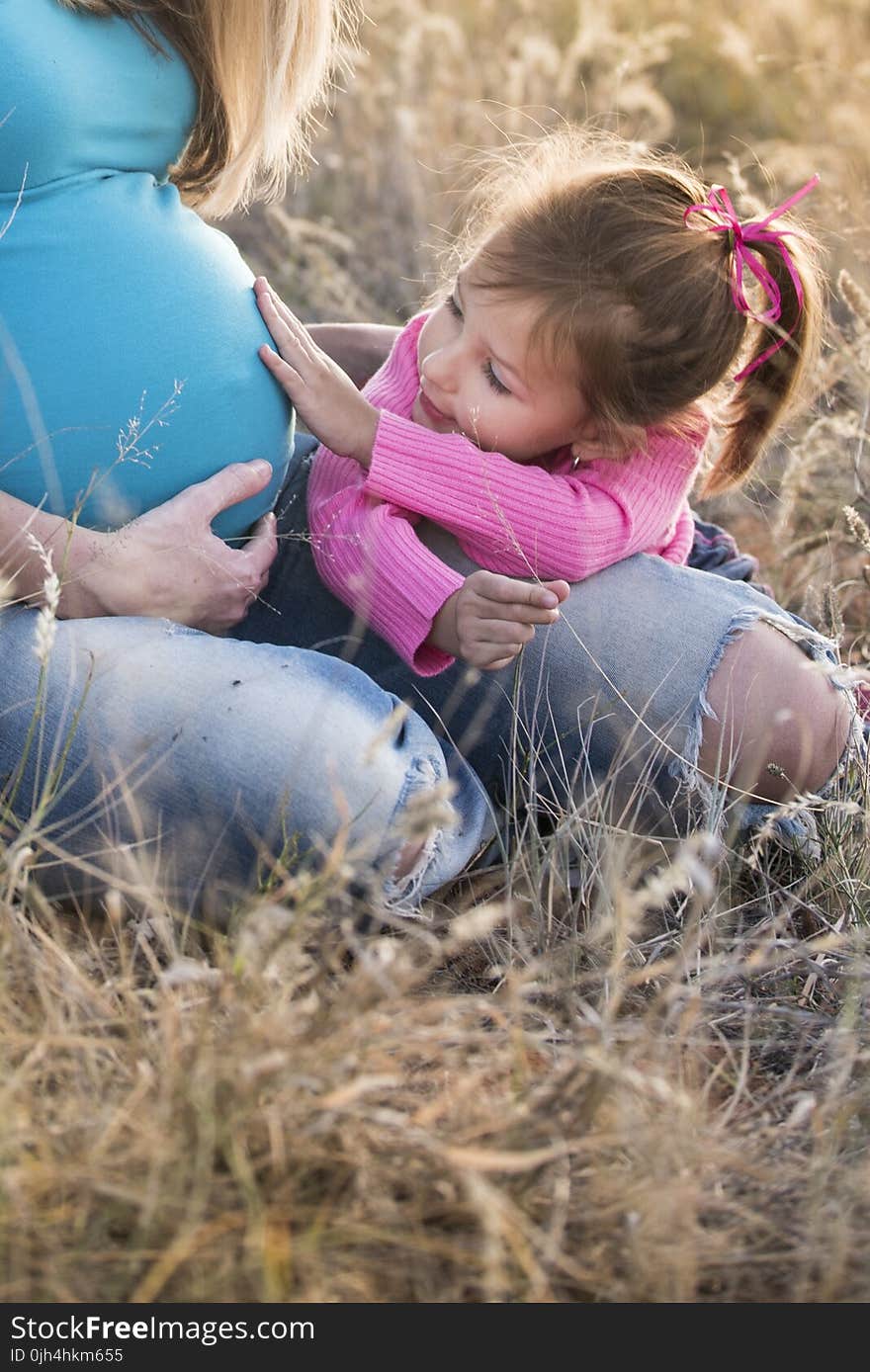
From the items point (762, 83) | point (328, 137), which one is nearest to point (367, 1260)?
point (328, 137)

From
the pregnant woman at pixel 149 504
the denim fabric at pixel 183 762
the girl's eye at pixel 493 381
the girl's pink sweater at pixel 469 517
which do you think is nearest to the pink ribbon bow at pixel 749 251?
the girl's pink sweater at pixel 469 517

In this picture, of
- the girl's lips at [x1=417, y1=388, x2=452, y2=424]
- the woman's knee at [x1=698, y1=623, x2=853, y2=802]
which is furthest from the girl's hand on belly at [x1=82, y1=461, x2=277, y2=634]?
the woman's knee at [x1=698, y1=623, x2=853, y2=802]

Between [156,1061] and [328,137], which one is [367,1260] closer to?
[156,1061]

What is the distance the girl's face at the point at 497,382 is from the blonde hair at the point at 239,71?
47 cm

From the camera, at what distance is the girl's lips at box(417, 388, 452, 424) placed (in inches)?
81.3

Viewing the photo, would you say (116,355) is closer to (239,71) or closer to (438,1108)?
(239,71)

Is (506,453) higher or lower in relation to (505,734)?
higher

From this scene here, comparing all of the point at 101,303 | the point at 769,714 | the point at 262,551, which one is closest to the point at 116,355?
the point at 101,303

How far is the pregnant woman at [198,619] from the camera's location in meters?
1.73

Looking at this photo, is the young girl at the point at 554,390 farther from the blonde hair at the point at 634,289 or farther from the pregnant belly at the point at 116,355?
the pregnant belly at the point at 116,355

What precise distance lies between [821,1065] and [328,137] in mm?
4055

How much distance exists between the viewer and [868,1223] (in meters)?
1.33

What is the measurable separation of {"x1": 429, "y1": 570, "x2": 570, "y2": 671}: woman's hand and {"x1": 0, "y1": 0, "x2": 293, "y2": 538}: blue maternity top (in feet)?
1.36

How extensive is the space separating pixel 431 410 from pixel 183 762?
2.28ft
